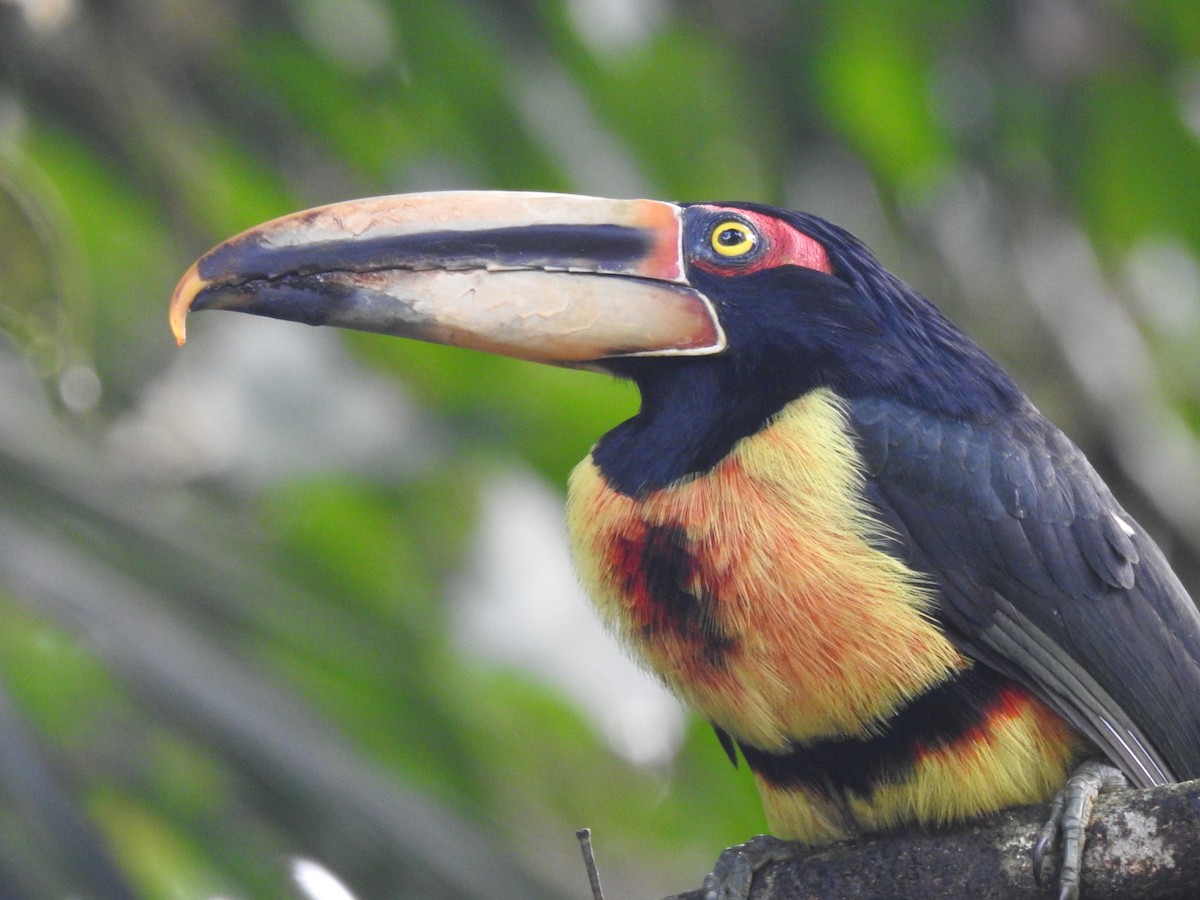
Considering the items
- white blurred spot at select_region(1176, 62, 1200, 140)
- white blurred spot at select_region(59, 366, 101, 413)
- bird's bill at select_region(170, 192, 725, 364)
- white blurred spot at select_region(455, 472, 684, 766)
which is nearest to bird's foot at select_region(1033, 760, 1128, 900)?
bird's bill at select_region(170, 192, 725, 364)

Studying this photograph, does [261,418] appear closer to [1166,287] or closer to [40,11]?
[40,11]

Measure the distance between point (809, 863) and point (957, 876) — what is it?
0.37 m

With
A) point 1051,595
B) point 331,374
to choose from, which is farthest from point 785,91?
point 1051,595

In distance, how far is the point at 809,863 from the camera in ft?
10.2

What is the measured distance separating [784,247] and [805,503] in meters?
0.60

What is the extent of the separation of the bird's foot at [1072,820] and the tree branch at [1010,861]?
0.06 feet

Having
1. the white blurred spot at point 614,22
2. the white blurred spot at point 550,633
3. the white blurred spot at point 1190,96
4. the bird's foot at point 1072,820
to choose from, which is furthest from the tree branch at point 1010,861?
the white blurred spot at point 1190,96

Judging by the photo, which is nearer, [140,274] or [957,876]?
[957,876]

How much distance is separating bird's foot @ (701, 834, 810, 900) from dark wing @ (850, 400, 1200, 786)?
59 cm

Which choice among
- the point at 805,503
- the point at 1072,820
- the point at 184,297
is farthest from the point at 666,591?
the point at 184,297

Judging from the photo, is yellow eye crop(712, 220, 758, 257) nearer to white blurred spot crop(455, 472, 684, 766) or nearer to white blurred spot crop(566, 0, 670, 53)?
white blurred spot crop(455, 472, 684, 766)

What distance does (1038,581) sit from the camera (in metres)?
3.14

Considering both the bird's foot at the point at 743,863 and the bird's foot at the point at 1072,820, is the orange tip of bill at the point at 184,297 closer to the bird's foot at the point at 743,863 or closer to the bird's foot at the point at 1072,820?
the bird's foot at the point at 743,863

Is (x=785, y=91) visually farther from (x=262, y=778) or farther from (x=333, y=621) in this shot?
(x=262, y=778)
